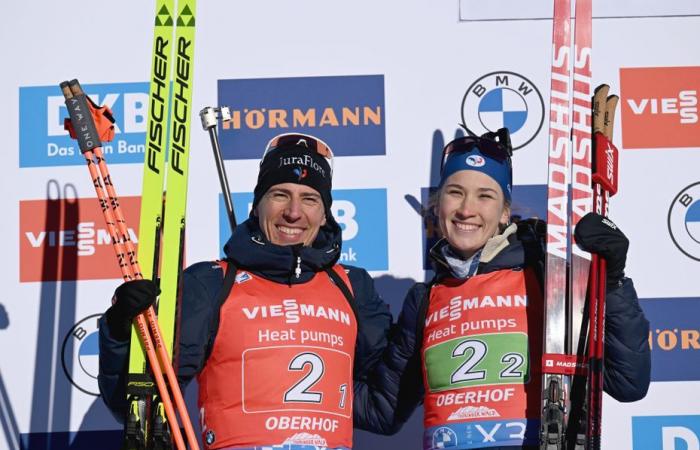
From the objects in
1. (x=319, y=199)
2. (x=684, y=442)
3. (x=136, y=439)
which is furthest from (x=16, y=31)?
(x=684, y=442)

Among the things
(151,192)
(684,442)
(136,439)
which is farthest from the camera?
(684,442)

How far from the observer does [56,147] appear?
3635 millimetres

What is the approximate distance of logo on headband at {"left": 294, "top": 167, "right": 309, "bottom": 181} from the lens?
2965 mm

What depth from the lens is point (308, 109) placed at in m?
3.63

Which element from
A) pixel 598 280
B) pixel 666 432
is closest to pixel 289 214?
pixel 598 280

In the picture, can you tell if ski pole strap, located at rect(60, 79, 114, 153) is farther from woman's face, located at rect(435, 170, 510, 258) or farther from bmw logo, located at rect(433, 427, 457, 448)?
bmw logo, located at rect(433, 427, 457, 448)

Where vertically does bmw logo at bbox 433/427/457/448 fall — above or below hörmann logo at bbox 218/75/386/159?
below

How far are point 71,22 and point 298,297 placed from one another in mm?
1519

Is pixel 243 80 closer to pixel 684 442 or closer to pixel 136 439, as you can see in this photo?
pixel 136 439

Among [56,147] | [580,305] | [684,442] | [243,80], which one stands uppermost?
[243,80]

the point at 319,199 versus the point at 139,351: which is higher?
the point at 319,199

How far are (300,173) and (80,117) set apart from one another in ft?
2.16

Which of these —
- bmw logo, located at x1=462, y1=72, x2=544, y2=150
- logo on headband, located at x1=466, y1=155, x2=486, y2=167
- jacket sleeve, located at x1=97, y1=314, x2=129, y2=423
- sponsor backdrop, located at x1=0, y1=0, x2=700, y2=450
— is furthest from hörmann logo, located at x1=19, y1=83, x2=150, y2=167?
logo on headband, located at x1=466, y1=155, x2=486, y2=167

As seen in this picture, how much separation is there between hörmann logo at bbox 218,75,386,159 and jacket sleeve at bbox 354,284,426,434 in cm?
84
